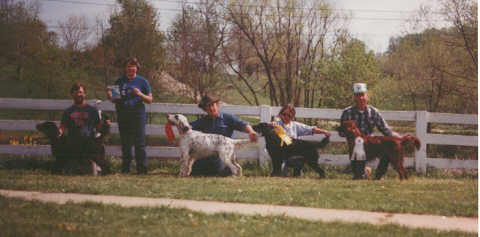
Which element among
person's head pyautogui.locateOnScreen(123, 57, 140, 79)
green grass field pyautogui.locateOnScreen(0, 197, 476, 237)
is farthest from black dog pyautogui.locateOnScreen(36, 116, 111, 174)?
green grass field pyautogui.locateOnScreen(0, 197, 476, 237)

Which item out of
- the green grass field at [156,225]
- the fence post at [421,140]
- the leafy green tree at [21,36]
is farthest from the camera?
the leafy green tree at [21,36]

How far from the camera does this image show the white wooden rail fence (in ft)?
24.7

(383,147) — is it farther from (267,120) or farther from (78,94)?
(78,94)

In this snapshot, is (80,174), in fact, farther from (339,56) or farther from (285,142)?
(339,56)

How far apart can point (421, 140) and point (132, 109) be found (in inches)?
200

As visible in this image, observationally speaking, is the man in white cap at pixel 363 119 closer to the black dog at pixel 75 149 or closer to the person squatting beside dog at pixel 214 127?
the person squatting beside dog at pixel 214 127

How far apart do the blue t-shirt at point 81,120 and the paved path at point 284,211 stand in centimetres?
164

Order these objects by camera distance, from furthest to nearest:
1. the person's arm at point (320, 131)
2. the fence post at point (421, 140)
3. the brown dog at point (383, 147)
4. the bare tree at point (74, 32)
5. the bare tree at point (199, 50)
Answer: the bare tree at point (199, 50), the bare tree at point (74, 32), the fence post at point (421, 140), the person's arm at point (320, 131), the brown dog at point (383, 147)

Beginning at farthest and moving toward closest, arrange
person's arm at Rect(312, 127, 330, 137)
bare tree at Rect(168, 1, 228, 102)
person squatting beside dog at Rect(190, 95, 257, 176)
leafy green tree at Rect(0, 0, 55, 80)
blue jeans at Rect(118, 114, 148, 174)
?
bare tree at Rect(168, 1, 228, 102)
leafy green tree at Rect(0, 0, 55, 80)
blue jeans at Rect(118, 114, 148, 174)
person squatting beside dog at Rect(190, 95, 257, 176)
person's arm at Rect(312, 127, 330, 137)

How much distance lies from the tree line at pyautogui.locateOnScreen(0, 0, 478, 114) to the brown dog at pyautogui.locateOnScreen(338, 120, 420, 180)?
3.74 m

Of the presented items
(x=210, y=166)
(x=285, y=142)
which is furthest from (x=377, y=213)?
(x=210, y=166)

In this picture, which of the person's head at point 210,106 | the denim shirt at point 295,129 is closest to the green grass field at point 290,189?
the denim shirt at point 295,129

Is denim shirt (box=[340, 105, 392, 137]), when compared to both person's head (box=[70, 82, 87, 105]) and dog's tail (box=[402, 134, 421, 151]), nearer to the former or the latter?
dog's tail (box=[402, 134, 421, 151])

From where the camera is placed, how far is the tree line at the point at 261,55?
10492 mm
